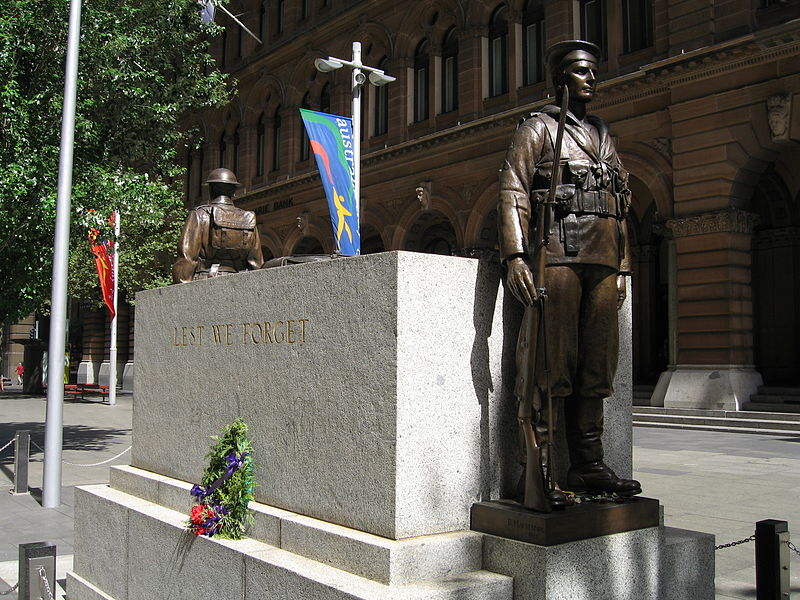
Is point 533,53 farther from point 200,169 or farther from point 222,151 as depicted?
point 200,169

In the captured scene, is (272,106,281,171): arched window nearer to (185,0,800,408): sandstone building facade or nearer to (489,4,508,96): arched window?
(185,0,800,408): sandstone building facade

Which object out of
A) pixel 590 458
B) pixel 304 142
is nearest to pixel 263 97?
pixel 304 142

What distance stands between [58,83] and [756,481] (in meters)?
11.9

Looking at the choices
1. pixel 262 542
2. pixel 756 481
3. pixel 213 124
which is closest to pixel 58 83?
pixel 262 542

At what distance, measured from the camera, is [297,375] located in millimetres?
4691

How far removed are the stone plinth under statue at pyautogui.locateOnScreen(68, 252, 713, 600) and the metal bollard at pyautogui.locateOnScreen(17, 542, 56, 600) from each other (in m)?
0.66

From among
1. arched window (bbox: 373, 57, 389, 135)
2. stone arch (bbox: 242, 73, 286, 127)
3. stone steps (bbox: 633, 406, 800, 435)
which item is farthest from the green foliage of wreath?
stone arch (bbox: 242, 73, 286, 127)

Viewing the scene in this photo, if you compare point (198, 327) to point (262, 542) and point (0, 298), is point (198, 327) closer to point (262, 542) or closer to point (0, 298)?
point (262, 542)

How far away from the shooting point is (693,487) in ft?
32.5

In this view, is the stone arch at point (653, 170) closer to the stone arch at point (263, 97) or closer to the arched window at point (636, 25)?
the arched window at point (636, 25)

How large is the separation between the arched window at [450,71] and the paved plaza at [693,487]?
14.5m

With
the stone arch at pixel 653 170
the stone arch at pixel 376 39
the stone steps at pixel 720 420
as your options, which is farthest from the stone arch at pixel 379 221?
the stone steps at pixel 720 420

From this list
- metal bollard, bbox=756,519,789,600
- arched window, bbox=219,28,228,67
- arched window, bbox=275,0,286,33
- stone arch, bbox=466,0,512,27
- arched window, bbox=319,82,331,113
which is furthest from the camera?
arched window, bbox=219,28,228,67

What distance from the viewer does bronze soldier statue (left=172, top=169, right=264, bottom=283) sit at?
285 inches
